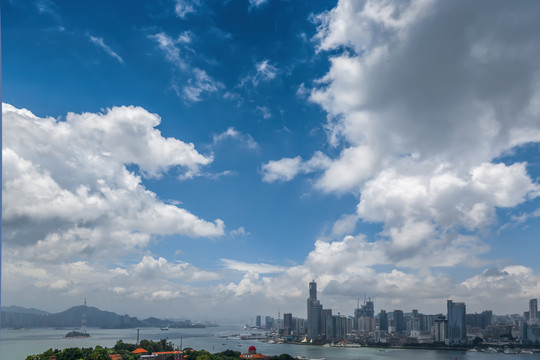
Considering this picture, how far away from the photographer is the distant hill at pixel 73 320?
10295 centimetres

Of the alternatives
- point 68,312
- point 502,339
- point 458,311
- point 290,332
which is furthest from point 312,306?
point 68,312

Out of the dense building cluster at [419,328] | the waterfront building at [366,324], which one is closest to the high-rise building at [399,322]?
the dense building cluster at [419,328]

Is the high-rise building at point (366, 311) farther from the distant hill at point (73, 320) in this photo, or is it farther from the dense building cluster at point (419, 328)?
the distant hill at point (73, 320)

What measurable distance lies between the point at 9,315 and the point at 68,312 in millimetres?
29773

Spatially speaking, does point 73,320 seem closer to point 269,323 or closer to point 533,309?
point 269,323

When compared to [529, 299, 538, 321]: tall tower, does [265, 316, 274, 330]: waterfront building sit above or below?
below

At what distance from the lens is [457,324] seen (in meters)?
58.0

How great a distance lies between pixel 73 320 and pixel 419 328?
10128 cm

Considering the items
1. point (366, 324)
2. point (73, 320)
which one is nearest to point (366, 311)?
point (366, 324)

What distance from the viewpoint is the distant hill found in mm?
102950

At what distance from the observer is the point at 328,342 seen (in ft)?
214

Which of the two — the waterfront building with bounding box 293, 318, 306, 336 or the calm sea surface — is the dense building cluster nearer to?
the waterfront building with bounding box 293, 318, 306, 336

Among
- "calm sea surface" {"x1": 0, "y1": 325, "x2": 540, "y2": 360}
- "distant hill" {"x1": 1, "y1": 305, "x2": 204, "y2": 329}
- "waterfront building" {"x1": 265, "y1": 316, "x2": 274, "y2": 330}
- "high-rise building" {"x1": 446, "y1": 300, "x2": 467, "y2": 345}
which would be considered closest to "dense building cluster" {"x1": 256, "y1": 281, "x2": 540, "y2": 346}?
"high-rise building" {"x1": 446, "y1": 300, "x2": 467, "y2": 345}

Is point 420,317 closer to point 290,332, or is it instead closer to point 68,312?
point 290,332
